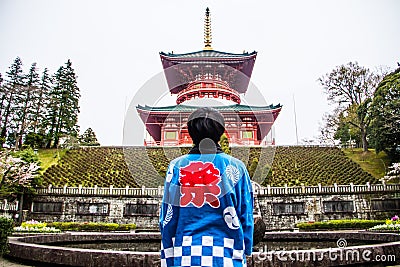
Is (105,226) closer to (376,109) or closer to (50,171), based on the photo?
(50,171)

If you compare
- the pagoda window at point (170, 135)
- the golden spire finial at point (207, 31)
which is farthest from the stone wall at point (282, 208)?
the golden spire finial at point (207, 31)

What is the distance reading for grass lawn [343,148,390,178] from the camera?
22.8m

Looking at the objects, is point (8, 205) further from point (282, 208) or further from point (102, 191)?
point (282, 208)

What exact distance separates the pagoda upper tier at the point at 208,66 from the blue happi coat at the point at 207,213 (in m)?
27.2

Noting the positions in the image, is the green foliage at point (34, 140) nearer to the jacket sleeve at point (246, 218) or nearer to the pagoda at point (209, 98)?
the pagoda at point (209, 98)

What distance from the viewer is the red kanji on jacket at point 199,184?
1852mm

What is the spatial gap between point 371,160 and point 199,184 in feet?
89.8

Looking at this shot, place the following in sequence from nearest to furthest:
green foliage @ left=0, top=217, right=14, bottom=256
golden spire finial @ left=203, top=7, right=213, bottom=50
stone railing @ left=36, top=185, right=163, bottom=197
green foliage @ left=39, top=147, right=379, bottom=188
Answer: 1. green foliage @ left=0, top=217, right=14, bottom=256
2. stone railing @ left=36, top=185, right=163, bottom=197
3. green foliage @ left=39, top=147, right=379, bottom=188
4. golden spire finial @ left=203, top=7, right=213, bottom=50

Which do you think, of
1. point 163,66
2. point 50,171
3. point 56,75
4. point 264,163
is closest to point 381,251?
point 264,163

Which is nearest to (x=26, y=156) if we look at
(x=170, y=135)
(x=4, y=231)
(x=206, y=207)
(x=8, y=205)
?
(x=8, y=205)

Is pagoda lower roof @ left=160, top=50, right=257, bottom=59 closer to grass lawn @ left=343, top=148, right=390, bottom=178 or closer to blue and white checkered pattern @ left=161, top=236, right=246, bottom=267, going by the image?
grass lawn @ left=343, top=148, right=390, bottom=178

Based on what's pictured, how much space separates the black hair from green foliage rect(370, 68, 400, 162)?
22547 mm

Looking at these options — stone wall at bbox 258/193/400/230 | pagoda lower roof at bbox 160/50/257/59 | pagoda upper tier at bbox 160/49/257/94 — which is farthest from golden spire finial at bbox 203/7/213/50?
stone wall at bbox 258/193/400/230

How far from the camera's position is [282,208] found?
17703mm
